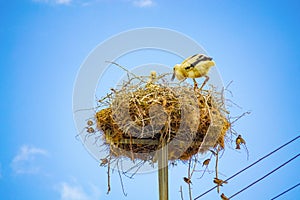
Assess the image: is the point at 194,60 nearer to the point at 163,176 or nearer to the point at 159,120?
the point at 159,120

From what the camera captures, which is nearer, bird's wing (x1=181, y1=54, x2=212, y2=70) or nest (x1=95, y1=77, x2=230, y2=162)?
nest (x1=95, y1=77, x2=230, y2=162)

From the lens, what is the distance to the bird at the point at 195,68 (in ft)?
5.27

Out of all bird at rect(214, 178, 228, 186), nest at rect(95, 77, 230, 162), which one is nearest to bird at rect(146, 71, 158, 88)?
nest at rect(95, 77, 230, 162)

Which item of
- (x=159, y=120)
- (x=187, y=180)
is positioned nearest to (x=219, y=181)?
(x=187, y=180)

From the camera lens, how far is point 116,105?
1.54 metres

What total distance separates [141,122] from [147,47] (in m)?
0.40

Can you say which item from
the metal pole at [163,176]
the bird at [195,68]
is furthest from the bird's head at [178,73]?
the metal pole at [163,176]

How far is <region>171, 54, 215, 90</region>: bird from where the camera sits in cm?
161

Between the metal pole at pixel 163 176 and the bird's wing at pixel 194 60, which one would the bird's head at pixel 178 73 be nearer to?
the bird's wing at pixel 194 60

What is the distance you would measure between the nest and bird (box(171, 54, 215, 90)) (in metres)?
0.05

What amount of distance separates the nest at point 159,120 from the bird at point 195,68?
50mm

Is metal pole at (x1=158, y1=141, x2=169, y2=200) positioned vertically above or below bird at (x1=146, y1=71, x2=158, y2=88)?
below

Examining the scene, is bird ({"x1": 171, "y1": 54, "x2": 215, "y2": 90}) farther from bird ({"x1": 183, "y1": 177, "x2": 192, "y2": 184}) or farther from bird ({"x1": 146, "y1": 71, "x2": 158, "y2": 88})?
bird ({"x1": 183, "y1": 177, "x2": 192, "y2": 184})

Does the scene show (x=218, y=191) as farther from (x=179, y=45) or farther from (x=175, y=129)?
(x=179, y=45)
